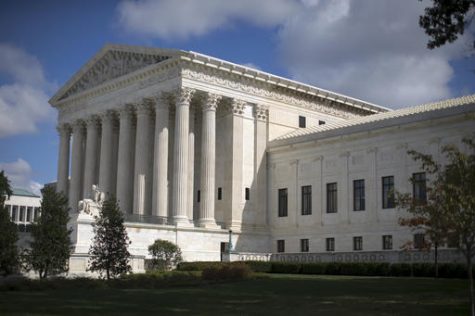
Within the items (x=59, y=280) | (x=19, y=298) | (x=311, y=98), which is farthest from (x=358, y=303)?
(x=311, y=98)

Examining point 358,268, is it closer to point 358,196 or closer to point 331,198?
point 358,196

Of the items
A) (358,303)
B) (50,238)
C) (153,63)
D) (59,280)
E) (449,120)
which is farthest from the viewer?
(153,63)

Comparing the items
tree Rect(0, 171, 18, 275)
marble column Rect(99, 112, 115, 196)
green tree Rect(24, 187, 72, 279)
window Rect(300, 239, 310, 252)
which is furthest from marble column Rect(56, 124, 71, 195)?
green tree Rect(24, 187, 72, 279)

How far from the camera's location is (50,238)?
138ft

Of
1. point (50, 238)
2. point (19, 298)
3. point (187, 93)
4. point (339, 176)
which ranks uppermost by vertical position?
point (187, 93)

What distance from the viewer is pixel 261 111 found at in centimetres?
6825

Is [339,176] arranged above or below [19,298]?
above

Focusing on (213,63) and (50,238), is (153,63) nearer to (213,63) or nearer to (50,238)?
(213,63)

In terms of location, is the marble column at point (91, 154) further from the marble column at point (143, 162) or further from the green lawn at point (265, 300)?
the green lawn at point (265, 300)

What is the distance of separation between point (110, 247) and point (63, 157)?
134ft

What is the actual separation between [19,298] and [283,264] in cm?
2524

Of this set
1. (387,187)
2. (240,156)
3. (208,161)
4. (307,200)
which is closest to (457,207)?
(387,187)

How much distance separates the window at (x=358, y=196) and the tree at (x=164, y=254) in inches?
648

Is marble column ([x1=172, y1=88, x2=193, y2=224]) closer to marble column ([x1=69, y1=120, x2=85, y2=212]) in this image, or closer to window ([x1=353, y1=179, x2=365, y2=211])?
window ([x1=353, y1=179, x2=365, y2=211])
